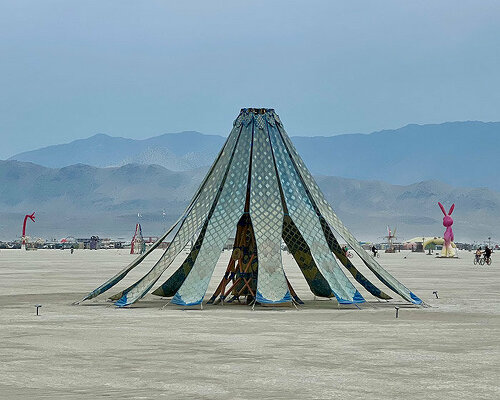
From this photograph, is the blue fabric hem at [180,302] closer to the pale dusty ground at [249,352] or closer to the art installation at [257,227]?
the art installation at [257,227]

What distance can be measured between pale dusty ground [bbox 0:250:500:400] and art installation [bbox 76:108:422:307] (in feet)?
2.36

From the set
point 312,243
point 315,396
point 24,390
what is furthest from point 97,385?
point 312,243

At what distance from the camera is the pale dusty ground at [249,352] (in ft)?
48.5

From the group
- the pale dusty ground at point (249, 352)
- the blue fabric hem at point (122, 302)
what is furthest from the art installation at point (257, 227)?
the pale dusty ground at point (249, 352)

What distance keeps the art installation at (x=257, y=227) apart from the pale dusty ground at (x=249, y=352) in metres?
0.72

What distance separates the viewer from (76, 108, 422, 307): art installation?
98.0 ft

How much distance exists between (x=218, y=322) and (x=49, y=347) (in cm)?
632

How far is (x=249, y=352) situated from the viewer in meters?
19.1

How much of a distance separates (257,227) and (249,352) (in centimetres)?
1124

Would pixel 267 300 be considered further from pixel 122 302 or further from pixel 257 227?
pixel 122 302

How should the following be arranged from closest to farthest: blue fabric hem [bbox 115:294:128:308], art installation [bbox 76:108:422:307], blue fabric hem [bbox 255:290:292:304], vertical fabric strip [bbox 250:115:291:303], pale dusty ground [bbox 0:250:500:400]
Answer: pale dusty ground [bbox 0:250:500:400], blue fabric hem [bbox 255:290:292:304], vertical fabric strip [bbox 250:115:291:303], art installation [bbox 76:108:422:307], blue fabric hem [bbox 115:294:128:308]

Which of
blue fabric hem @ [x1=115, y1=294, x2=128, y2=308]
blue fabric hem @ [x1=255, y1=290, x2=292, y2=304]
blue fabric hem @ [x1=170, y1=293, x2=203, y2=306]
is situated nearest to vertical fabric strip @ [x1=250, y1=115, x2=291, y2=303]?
blue fabric hem @ [x1=255, y1=290, x2=292, y2=304]

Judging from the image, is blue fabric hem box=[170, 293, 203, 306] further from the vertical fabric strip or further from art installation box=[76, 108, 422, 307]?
the vertical fabric strip

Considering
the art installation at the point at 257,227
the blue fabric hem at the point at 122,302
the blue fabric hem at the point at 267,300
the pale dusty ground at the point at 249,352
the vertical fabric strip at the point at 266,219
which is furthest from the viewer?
the blue fabric hem at the point at 122,302
